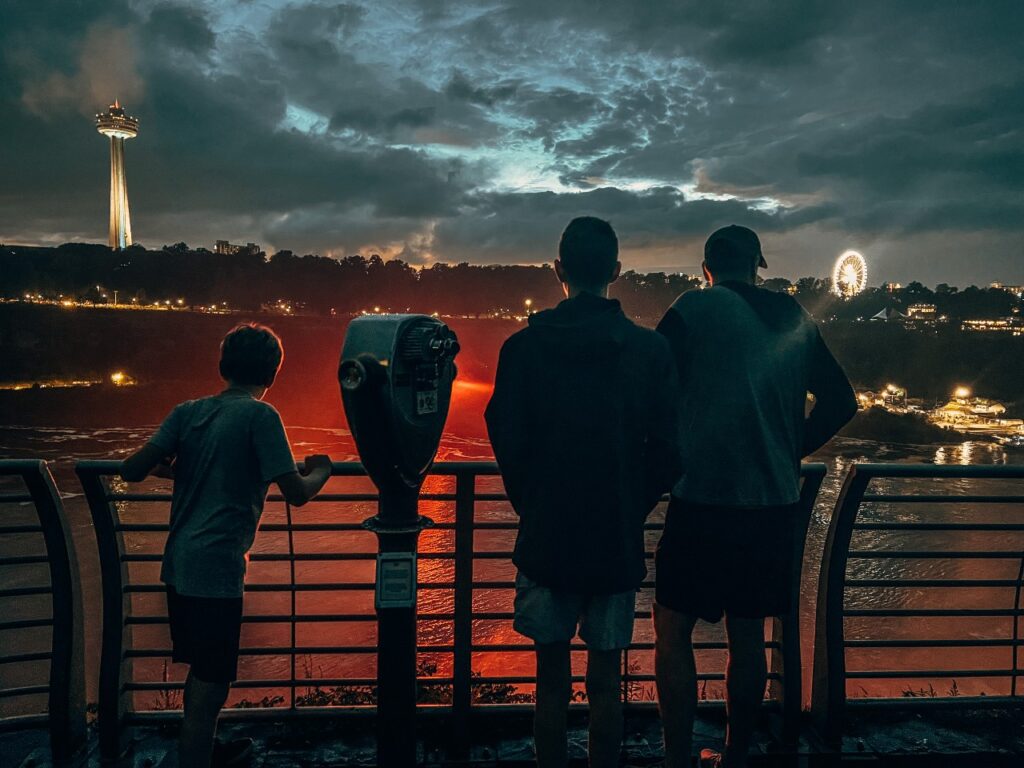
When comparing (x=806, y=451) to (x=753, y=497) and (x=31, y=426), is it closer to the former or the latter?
(x=753, y=497)

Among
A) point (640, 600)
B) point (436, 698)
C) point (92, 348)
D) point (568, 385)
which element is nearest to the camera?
point (568, 385)

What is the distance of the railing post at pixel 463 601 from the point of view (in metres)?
3.11

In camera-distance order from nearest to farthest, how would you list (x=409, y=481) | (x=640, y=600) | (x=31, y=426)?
(x=409, y=481)
(x=640, y=600)
(x=31, y=426)

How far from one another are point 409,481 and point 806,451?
1.56m

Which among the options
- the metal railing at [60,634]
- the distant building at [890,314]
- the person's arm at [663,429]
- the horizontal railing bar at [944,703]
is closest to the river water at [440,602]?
the horizontal railing bar at [944,703]

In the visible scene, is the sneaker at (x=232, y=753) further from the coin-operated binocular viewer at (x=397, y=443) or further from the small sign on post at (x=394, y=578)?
the small sign on post at (x=394, y=578)

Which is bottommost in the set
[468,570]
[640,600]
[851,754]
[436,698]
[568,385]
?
[640,600]

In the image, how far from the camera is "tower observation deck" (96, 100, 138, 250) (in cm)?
14388

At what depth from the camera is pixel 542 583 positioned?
2.24 metres

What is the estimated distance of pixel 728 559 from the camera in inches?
98.0

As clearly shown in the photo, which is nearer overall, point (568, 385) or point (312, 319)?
point (568, 385)

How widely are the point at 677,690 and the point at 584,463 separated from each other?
3.54 ft

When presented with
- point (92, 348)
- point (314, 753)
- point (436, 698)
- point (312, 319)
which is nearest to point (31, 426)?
point (92, 348)

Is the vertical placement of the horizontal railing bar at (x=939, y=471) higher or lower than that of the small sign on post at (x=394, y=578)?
higher
